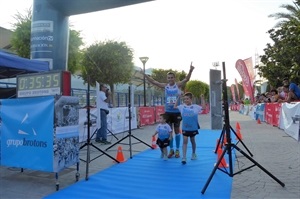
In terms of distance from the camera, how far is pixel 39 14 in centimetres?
780

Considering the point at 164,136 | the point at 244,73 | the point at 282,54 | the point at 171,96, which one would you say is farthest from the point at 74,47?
the point at 282,54

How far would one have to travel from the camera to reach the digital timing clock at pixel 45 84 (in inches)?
180

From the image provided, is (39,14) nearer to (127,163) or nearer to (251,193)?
(127,163)

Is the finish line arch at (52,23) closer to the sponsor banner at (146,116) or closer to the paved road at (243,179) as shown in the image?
the paved road at (243,179)

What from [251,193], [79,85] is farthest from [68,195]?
[79,85]

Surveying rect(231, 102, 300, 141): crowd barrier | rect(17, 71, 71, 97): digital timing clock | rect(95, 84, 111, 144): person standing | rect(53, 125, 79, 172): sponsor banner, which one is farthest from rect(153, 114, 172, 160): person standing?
rect(231, 102, 300, 141): crowd barrier

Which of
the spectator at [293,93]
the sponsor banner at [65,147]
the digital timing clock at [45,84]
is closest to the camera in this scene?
the sponsor banner at [65,147]

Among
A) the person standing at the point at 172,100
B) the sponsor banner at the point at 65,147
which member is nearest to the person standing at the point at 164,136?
the person standing at the point at 172,100

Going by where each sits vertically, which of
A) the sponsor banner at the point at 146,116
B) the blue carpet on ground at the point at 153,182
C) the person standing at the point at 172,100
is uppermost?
the person standing at the point at 172,100

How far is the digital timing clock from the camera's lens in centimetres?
457

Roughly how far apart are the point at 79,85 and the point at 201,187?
22.1m

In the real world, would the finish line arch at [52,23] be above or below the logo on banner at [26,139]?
above

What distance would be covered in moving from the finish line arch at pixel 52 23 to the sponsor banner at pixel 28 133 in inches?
116

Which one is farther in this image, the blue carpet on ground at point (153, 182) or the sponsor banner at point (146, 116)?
the sponsor banner at point (146, 116)
